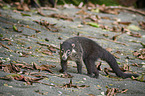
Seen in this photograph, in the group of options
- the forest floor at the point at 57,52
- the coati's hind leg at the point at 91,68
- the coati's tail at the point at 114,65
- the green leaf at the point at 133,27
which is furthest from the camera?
the green leaf at the point at 133,27

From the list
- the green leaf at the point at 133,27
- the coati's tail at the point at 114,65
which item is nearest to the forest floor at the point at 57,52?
the green leaf at the point at 133,27

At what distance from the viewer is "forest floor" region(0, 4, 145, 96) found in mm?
3660

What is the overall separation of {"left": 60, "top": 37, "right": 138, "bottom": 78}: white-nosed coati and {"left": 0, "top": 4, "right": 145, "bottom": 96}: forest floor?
202 mm

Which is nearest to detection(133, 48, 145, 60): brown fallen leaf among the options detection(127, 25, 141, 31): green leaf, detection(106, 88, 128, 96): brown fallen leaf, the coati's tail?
the coati's tail

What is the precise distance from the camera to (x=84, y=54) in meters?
5.32

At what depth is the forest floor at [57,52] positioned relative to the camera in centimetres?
366

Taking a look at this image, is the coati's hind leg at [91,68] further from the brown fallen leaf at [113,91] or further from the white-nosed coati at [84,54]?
the brown fallen leaf at [113,91]

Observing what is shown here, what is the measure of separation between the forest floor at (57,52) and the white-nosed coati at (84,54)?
202mm

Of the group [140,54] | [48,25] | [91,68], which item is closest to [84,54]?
[91,68]

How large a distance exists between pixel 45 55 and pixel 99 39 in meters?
2.61

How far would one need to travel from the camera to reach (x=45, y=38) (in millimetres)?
6660

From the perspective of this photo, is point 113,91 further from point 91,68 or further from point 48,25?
point 48,25

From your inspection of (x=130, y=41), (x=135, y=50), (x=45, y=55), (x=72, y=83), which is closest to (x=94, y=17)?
(x=130, y=41)

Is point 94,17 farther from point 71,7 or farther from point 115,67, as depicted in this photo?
point 115,67
